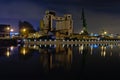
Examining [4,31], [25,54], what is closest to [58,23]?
[4,31]

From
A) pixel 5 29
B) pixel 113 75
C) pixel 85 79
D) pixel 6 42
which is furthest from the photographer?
pixel 5 29

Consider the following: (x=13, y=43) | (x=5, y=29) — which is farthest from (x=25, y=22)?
(x=13, y=43)

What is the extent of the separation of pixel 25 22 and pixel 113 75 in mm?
111932

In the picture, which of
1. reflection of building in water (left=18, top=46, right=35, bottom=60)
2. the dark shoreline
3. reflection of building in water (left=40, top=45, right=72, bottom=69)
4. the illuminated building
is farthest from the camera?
the illuminated building

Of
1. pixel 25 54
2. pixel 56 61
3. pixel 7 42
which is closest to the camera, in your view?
pixel 56 61

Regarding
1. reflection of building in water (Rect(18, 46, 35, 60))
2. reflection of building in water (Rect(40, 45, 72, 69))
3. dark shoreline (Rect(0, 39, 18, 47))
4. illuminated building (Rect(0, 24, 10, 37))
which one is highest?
illuminated building (Rect(0, 24, 10, 37))

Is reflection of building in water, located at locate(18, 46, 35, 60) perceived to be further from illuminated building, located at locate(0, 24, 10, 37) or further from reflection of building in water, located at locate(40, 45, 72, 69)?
illuminated building, located at locate(0, 24, 10, 37)

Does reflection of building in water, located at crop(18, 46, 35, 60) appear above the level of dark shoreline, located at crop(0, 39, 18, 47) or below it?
below

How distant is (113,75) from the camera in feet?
59.9

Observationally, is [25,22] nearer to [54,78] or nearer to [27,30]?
[27,30]

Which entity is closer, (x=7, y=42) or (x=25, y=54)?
(x=25, y=54)

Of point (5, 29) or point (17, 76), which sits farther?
point (5, 29)

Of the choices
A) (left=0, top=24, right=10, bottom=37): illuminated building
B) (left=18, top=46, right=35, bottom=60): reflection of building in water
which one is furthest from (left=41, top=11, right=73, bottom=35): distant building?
(left=18, top=46, right=35, bottom=60): reflection of building in water

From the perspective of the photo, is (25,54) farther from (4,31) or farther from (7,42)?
(4,31)
